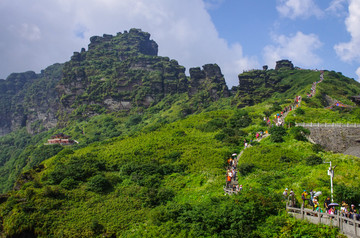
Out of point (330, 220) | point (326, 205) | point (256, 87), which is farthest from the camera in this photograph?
point (256, 87)

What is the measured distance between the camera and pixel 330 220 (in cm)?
1870

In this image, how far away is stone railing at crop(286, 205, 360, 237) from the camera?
1765 centimetres

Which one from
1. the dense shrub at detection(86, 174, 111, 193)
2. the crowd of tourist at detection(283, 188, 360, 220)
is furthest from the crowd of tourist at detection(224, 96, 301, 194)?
the dense shrub at detection(86, 174, 111, 193)

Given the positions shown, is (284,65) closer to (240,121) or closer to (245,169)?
(240,121)

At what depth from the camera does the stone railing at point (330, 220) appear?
57.9 feet

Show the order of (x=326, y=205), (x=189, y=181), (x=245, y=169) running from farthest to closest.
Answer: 1. (x=189, y=181)
2. (x=245, y=169)
3. (x=326, y=205)

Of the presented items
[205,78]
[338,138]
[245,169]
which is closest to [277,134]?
[338,138]

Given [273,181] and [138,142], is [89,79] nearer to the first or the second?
[138,142]

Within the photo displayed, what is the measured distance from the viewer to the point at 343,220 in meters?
18.3

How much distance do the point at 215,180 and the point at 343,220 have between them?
14399mm

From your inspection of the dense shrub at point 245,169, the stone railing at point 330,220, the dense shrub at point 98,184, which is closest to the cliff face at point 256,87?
the dense shrub at point 245,169

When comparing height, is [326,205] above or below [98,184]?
above

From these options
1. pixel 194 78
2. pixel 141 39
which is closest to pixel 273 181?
pixel 194 78

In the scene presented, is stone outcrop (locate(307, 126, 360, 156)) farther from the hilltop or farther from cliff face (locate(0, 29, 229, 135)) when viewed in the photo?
cliff face (locate(0, 29, 229, 135))
